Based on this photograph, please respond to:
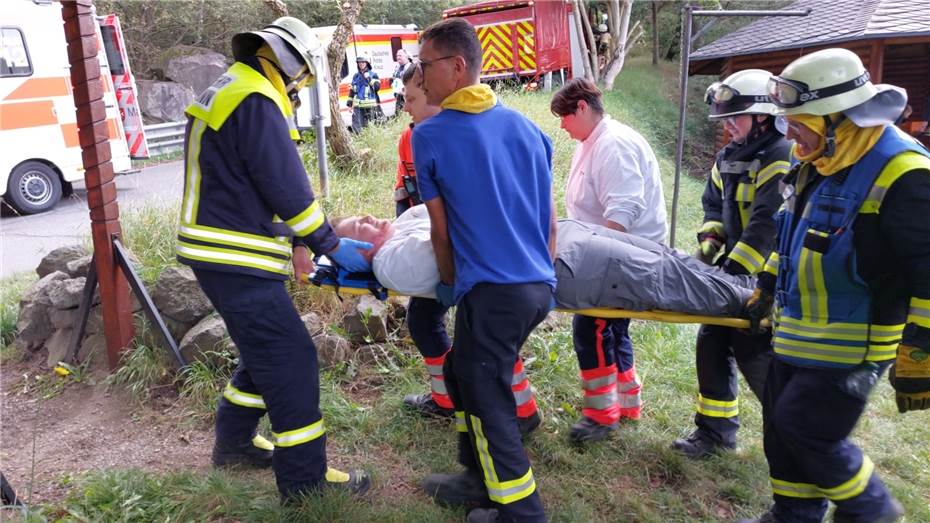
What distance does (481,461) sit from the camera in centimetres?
269

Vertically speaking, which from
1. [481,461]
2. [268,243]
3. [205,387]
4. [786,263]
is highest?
[268,243]

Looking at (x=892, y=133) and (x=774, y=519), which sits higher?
(x=892, y=133)

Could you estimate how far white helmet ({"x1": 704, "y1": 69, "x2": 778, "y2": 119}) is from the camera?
3227 mm

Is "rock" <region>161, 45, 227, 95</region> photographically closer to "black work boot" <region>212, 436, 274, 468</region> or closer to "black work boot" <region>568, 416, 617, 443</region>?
"black work boot" <region>212, 436, 274, 468</region>

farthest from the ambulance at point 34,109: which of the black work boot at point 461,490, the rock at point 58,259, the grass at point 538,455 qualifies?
the black work boot at point 461,490

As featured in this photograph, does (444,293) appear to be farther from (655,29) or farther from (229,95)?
(655,29)

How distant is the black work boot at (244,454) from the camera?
3379mm

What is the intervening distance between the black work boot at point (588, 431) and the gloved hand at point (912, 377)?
1594 mm

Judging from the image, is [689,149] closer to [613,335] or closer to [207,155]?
[613,335]

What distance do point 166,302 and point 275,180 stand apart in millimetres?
2318

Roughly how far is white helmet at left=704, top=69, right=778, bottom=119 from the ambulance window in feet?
34.4

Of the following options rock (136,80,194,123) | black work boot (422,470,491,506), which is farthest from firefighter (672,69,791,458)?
rock (136,80,194,123)

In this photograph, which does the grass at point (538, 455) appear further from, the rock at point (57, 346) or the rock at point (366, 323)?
the rock at point (57, 346)

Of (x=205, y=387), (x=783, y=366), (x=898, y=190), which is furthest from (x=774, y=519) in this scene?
(x=205, y=387)
